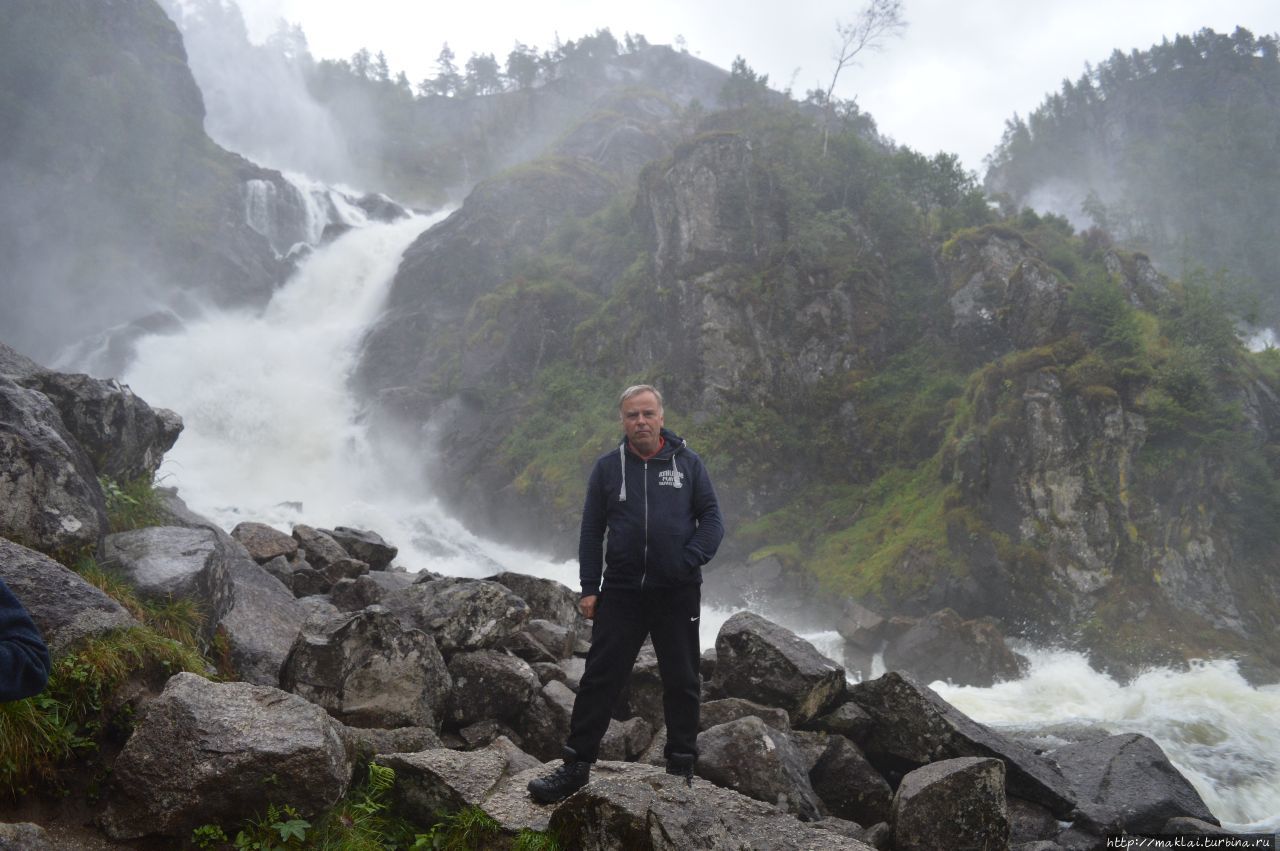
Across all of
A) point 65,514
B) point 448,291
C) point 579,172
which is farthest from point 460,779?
point 579,172

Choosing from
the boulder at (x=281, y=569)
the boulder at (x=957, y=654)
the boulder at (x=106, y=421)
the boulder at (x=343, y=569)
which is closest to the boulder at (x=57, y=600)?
the boulder at (x=106, y=421)

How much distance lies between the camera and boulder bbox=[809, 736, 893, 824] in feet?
19.9

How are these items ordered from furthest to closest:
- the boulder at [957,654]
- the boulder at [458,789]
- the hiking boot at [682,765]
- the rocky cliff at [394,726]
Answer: the boulder at [957,654] → the hiking boot at [682,765] → the boulder at [458,789] → the rocky cliff at [394,726]

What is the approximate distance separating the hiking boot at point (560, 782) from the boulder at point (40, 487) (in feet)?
12.1

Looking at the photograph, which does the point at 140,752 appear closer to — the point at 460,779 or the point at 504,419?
the point at 460,779

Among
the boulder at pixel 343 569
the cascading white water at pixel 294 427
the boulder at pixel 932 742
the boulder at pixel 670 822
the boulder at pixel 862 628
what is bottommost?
the boulder at pixel 670 822

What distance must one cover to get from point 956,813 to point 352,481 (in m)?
27.5

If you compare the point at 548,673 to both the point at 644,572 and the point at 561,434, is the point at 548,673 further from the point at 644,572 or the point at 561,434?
the point at 561,434

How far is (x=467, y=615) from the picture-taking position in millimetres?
6645

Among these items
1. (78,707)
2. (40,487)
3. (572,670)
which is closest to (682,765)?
(572,670)

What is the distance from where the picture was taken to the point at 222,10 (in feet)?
228

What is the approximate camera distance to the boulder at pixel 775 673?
672 cm

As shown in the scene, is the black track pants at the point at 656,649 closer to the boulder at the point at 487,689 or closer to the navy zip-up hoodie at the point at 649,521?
the navy zip-up hoodie at the point at 649,521

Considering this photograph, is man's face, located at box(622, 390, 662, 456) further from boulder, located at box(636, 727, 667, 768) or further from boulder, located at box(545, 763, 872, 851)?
boulder, located at box(636, 727, 667, 768)
